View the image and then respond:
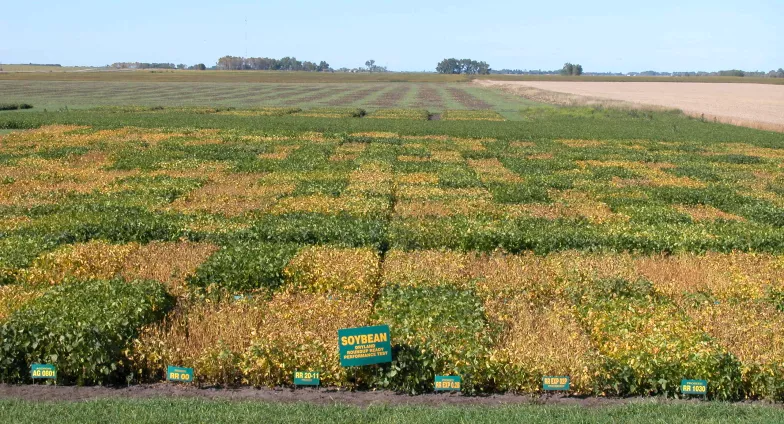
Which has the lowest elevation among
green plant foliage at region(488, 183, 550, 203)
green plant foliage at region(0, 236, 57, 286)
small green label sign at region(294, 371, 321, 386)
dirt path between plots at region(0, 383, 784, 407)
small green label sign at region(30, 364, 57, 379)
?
dirt path between plots at region(0, 383, 784, 407)

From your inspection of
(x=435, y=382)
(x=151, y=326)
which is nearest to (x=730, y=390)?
(x=435, y=382)

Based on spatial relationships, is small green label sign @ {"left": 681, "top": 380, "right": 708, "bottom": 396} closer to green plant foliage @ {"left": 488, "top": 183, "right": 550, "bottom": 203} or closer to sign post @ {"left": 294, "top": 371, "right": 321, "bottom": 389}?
sign post @ {"left": 294, "top": 371, "right": 321, "bottom": 389}

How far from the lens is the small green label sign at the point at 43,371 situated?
9984mm

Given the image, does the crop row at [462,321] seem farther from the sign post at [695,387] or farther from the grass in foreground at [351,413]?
the grass in foreground at [351,413]

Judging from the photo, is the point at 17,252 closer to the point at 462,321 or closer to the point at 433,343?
the point at 433,343

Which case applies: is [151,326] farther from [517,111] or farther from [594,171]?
[517,111]

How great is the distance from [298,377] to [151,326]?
3044 millimetres

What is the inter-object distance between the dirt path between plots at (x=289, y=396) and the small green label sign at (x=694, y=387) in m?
0.18

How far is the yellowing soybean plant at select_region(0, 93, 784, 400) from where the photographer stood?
33.5ft

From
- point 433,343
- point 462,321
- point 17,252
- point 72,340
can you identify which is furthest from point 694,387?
point 17,252

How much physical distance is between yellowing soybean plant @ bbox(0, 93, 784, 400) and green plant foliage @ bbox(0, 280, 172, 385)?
0.03 meters

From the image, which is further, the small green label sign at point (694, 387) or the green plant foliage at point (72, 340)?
the green plant foliage at point (72, 340)

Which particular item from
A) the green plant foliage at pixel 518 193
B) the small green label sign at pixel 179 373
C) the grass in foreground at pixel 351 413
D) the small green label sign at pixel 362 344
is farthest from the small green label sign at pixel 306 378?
the green plant foliage at pixel 518 193

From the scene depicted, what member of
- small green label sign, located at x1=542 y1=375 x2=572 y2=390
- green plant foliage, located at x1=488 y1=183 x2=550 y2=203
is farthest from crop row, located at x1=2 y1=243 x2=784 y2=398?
green plant foliage, located at x1=488 y1=183 x2=550 y2=203
